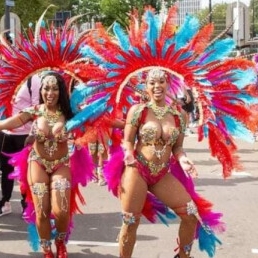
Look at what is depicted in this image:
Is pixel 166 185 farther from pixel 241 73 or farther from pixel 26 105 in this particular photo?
pixel 26 105

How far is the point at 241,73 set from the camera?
14.0ft

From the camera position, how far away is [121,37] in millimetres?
4258

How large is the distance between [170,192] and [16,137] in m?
2.35

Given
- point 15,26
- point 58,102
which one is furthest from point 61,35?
point 15,26

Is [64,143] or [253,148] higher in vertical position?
[64,143]

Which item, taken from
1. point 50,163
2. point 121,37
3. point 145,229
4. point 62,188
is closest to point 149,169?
point 62,188

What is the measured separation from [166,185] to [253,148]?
810cm

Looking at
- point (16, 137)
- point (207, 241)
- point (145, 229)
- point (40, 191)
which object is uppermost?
point (16, 137)

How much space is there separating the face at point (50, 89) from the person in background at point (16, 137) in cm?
93

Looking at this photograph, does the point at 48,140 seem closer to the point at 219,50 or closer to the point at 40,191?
the point at 40,191

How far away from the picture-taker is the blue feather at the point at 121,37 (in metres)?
4.21

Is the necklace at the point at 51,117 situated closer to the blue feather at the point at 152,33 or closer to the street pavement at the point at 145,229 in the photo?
the blue feather at the point at 152,33

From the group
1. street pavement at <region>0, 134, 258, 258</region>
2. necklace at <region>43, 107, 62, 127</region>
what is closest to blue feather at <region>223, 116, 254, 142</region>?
street pavement at <region>0, 134, 258, 258</region>

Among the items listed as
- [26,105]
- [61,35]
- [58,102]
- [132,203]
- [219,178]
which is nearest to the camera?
[132,203]
